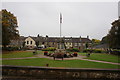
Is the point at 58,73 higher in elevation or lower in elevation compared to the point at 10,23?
lower

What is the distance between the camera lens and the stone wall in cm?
689

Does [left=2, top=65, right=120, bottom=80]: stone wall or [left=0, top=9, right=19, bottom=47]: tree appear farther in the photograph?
[left=0, top=9, right=19, bottom=47]: tree

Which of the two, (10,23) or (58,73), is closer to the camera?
(58,73)

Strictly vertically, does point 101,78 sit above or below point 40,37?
below

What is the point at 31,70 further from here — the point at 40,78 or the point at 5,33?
the point at 5,33

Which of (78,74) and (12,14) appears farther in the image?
(12,14)

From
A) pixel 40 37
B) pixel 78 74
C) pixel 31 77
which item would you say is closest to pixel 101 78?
pixel 78 74

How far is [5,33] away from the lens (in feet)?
65.2

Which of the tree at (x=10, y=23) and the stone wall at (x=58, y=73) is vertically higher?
the tree at (x=10, y=23)

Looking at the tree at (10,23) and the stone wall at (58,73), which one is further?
the tree at (10,23)

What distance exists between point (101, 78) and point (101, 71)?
0.56 metres

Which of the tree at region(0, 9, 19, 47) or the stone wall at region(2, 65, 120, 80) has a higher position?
the tree at region(0, 9, 19, 47)

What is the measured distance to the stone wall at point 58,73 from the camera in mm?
6887

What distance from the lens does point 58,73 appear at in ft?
23.2
